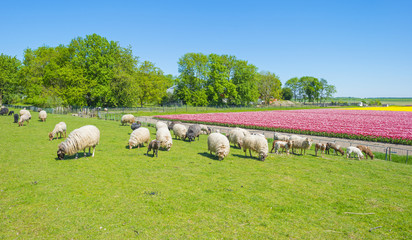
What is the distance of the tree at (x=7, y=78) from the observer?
65.2 meters

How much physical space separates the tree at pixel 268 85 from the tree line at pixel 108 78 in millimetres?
22238

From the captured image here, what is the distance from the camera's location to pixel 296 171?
12430mm

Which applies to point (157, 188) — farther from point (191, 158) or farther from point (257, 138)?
point (257, 138)

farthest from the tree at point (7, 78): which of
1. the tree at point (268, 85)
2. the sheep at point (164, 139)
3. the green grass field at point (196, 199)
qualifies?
the tree at point (268, 85)

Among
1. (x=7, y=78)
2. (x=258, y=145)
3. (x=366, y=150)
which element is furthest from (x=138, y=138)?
(x=7, y=78)

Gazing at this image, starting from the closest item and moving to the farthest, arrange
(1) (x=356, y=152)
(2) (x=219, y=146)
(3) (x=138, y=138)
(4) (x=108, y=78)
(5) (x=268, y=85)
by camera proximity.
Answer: (2) (x=219, y=146)
(3) (x=138, y=138)
(1) (x=356, y=152)
(4) (x=108, y=78)
(5) (x=268, y=85)

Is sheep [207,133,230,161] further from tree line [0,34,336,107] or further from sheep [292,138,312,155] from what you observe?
tree line [0,34,336,107]

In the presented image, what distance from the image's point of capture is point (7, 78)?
213 ft

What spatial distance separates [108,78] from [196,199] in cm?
5291

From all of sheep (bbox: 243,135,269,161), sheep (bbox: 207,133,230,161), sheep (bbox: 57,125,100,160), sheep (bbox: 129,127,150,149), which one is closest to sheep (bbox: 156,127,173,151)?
sheep (bbox: 129,127,150,149)

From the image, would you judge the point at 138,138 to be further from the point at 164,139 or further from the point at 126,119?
the point at 126,119

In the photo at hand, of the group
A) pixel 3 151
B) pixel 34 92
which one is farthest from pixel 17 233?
pixel 34 92

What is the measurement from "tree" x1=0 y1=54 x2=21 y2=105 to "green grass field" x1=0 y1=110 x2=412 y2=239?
6957 centimetres

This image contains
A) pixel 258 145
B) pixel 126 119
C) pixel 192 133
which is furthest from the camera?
pixel 126 119
